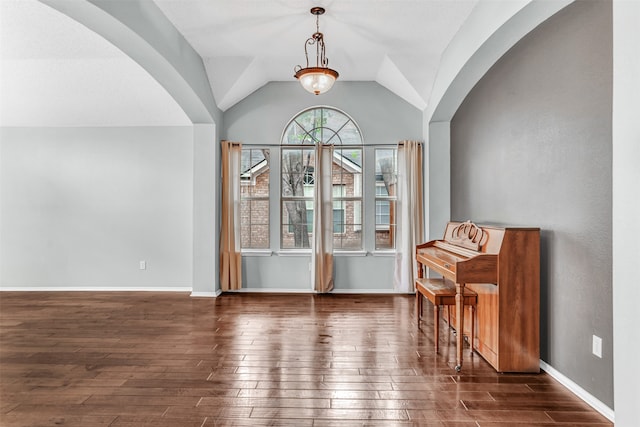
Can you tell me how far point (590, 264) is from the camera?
2453mm

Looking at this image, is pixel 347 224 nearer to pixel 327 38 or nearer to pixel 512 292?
pixel 327 38

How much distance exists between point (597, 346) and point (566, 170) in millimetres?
1162

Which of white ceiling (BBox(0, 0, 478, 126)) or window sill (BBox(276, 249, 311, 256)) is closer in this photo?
white ceiling (BBox(0, 0, 478, 126))

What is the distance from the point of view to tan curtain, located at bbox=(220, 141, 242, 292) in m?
5.51

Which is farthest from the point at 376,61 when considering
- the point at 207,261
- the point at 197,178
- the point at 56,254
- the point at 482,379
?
the point at 56,254

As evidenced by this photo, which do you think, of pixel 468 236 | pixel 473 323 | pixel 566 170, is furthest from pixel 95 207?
pixel 566 170

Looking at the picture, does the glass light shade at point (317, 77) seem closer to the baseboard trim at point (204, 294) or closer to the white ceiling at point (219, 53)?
the white ceiling at point (219, 53)

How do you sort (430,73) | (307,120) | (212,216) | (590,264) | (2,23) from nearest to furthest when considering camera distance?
1. (590,264)
2. (2,23)
3. (430,73)
4. (212,216)
5. (307,120)

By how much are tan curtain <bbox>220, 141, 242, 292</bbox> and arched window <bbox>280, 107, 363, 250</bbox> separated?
2.16 ft

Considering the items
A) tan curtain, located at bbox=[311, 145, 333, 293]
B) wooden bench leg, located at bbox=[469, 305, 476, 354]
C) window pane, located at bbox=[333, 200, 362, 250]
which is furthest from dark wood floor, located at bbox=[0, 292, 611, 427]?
window pane, located at bbox=[333, 200, 362, 250]

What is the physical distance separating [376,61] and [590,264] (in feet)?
11.6

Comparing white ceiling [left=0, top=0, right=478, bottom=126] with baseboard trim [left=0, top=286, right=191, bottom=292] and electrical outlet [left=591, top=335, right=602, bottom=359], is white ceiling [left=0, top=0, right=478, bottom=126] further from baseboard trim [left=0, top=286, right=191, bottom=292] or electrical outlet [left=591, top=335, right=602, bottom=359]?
electrical outlet [left=591, top=335, right=602, bottom=359]

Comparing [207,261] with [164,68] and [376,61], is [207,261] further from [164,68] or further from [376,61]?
[376,61]

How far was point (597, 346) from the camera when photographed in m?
2.38
